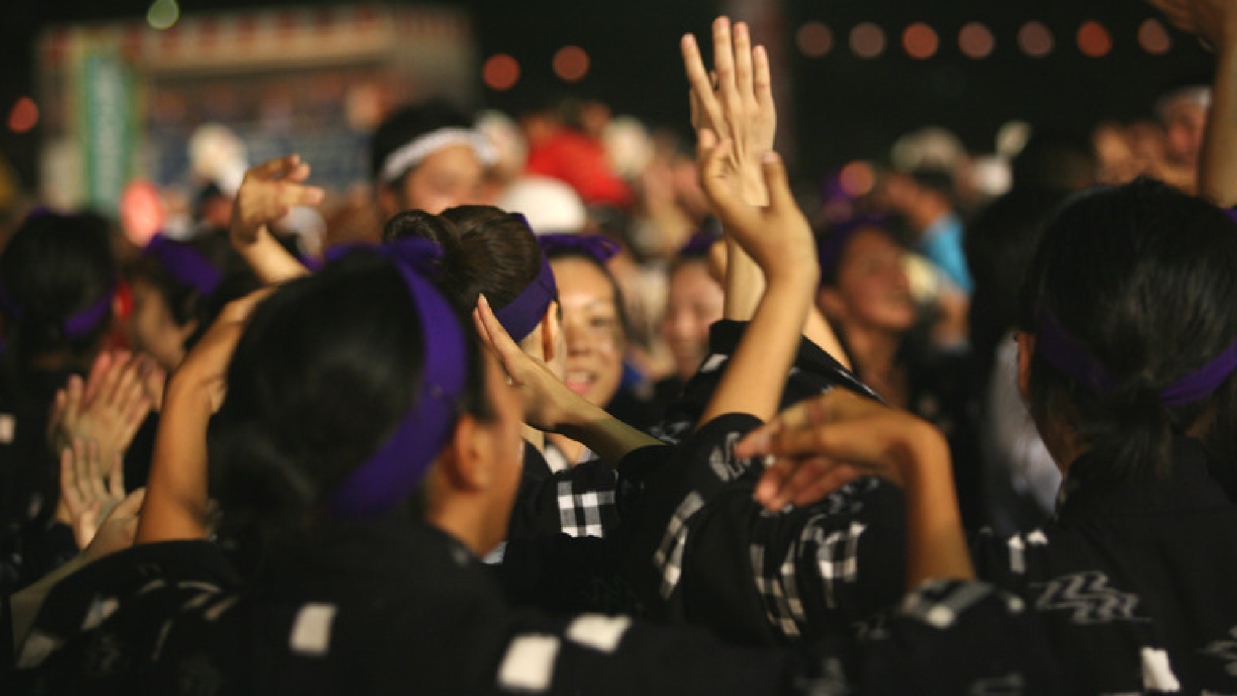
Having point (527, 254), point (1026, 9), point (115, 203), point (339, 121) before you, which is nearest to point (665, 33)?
point (339, 121)

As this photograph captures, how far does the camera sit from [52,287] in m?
3.51

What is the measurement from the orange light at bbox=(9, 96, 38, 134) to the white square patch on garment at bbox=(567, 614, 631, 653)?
48.1 ft

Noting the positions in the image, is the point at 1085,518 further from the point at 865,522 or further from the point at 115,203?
the point at 115,203

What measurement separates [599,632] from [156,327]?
3051mm

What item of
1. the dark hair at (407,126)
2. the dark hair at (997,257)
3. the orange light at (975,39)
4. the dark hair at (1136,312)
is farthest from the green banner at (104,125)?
the dark hair at (1136,312)

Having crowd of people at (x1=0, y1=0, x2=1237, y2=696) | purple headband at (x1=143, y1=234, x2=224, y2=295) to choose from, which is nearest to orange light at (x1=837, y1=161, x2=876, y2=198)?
purple headband at (x1=143, y1=234, x2=224, y2=295)

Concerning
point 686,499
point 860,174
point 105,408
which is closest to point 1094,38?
point 860,174

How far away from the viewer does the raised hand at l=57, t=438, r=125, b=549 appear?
255cm

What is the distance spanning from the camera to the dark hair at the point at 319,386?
1.52m

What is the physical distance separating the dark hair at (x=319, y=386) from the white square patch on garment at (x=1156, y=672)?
32.8 inches

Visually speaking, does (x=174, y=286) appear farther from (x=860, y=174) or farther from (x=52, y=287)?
(x=860, y=174)

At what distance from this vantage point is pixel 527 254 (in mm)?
2449

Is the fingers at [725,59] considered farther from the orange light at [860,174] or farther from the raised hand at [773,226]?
the orange light at [860,174]

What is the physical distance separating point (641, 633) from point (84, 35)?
530 inches
